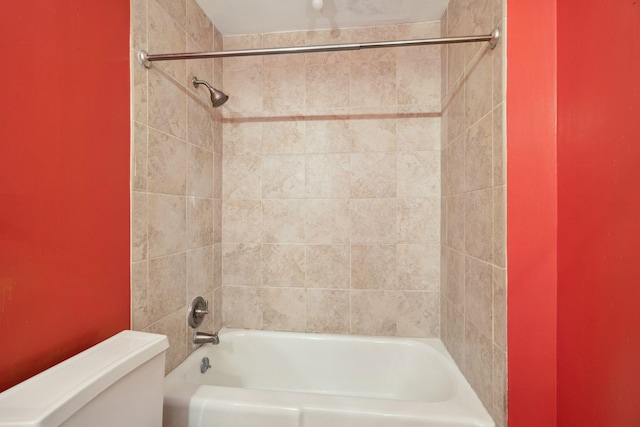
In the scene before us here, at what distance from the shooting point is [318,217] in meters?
1.56

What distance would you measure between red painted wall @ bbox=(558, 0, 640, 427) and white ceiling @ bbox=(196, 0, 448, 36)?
2.70ft

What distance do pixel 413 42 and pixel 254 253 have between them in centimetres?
129

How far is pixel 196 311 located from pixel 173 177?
650 mm

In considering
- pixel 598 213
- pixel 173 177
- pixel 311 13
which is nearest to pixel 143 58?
pixel 173 177

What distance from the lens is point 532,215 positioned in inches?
→ 30.9

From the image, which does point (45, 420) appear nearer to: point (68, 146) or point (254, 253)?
point (68, 146)

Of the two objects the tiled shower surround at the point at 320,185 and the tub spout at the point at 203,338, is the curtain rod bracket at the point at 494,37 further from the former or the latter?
the tub spout at the point at 203,338

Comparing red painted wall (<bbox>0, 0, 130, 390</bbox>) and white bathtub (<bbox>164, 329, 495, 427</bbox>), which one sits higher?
red painted wall (<bbox>0, 0, 130, 390</bbox>)

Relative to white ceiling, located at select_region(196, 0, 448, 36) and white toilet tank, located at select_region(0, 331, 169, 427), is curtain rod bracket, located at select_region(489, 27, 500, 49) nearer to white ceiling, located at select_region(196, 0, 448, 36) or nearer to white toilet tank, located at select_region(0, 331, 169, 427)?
white ceiling, located at select_region(196, 0, 448, 36)

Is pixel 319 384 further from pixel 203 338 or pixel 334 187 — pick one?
pixel 334 187

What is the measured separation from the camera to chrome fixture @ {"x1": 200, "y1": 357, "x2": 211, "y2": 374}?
50.9 inches

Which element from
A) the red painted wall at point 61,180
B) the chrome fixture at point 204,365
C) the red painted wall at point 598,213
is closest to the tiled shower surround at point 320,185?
the chrome fixture at point 204,365

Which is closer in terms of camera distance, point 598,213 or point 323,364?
point 598,213

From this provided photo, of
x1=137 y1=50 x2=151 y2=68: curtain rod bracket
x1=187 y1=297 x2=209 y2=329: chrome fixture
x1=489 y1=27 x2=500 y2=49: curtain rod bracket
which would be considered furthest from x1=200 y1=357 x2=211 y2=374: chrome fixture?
x1=489 y1=27 x2=500 y2=49: curtain rod bracket
